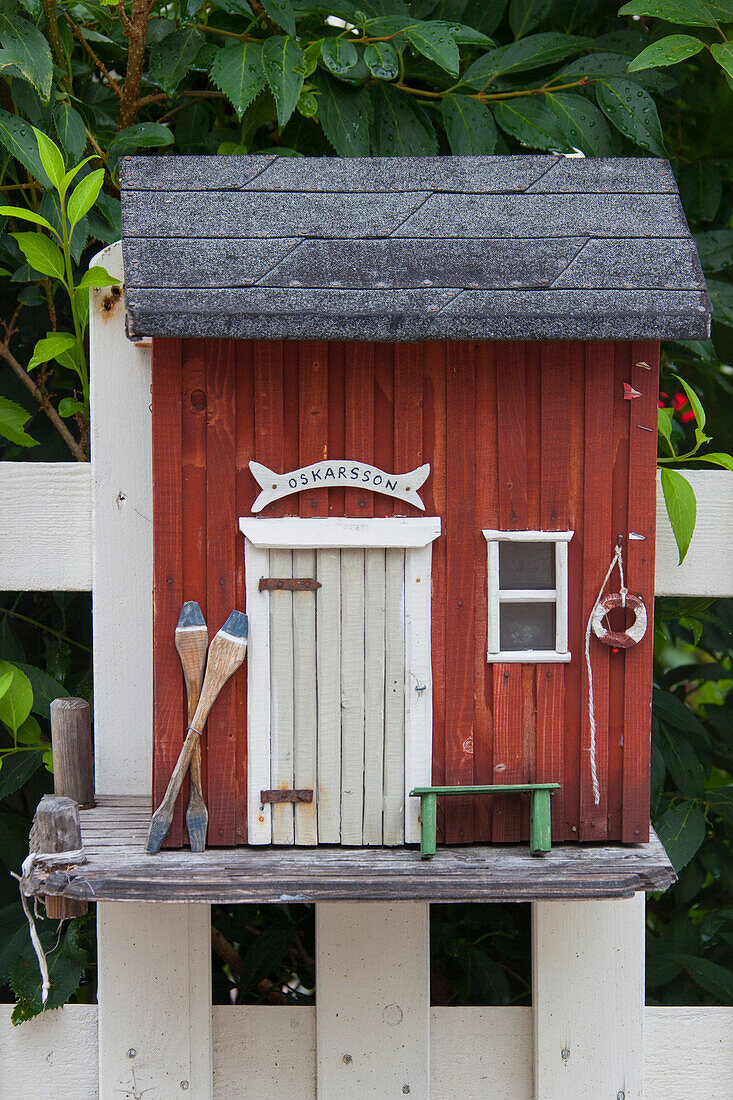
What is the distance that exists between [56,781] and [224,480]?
1.97 feet

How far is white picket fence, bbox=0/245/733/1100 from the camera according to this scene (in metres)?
1.64

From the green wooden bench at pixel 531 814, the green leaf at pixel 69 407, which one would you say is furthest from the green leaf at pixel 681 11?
the green wooden bench at pixel 531 814

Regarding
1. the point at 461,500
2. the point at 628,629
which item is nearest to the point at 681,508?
the point at 628,629

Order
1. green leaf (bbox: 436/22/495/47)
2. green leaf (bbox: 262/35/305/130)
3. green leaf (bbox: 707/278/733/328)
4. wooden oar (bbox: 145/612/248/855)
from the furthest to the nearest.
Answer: green leaf (bbox: 707/278/733/328) → green leaf (bbox: 436/22/495/47) → green leaf (bbox: 262/35/305/130) → wooden oar (bbox: 145/612/248/855)

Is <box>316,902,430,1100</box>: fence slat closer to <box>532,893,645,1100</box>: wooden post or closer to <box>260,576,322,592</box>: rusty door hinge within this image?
<box>532,893,645,1100</box>: wooden post

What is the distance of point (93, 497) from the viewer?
1643 mm

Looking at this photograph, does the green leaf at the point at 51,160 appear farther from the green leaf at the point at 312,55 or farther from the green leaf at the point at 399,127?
the green leaf at the point at 399,127

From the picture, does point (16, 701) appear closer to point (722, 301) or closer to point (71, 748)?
point (71, 748)

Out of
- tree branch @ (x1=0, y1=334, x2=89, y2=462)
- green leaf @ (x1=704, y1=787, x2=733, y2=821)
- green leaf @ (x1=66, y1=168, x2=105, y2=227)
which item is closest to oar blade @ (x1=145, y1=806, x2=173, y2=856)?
tree branch @ (x1=0, y1=334, x2=89, y2=462)

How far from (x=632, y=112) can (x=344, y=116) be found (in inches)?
20.2

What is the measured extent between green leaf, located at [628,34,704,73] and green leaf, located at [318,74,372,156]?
47 centimetres

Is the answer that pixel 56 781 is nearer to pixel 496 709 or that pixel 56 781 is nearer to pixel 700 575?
pixel 496 709

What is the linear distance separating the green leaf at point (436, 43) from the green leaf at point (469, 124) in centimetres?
14

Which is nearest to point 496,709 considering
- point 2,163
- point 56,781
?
point 56,781
